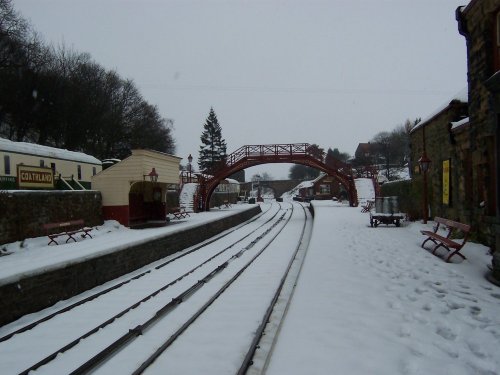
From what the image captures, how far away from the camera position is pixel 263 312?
6.93 metres

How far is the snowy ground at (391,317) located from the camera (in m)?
4.39

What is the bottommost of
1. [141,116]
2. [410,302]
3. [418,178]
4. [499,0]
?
[410,302]

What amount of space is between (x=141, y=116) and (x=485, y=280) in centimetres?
4568

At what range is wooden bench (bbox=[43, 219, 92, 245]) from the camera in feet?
46.9

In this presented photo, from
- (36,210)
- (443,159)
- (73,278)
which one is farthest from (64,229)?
(443,159)

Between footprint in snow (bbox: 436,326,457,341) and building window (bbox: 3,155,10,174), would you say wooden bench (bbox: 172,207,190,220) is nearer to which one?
building window (bbox: 3,155,10,174)

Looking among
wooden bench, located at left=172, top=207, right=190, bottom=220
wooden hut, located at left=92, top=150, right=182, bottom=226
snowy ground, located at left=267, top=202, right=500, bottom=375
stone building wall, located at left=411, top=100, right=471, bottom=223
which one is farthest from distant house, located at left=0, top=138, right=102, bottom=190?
stone building wall, located at left=411, top=100, right=471, bottom=223

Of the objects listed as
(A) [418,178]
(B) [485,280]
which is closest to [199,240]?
(A) [418,178]

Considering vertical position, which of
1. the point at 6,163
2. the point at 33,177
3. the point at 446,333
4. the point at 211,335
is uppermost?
the point at 6,163

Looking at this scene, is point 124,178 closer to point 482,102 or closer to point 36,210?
point 36,210

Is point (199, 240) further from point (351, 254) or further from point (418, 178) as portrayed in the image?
point (418, 178)

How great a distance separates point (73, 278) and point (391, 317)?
20.6 feet

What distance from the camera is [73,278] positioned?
8609 mm

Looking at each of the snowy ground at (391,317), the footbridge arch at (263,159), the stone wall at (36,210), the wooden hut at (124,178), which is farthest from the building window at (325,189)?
the snowy ground at (391,317)
